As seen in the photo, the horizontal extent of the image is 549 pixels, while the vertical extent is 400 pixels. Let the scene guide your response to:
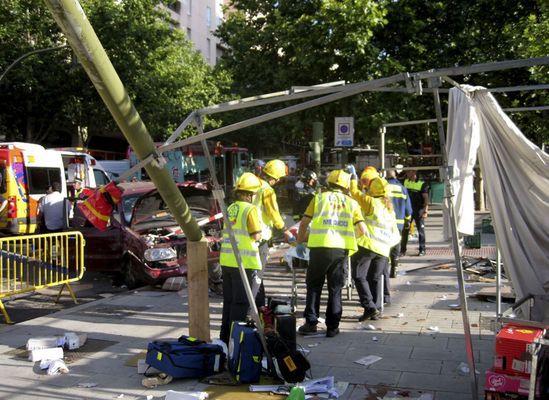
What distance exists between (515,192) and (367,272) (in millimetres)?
2854

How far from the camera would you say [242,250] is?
5586 millimetres

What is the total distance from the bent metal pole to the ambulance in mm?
10825

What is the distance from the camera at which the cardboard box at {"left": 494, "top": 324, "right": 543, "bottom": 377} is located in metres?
3.58

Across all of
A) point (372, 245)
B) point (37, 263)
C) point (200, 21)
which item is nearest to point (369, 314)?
point (372, 245)

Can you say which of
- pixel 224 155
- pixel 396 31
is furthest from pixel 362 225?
pixel 224 155

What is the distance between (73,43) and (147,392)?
2861 millimetres

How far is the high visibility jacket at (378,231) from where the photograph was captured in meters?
6.88

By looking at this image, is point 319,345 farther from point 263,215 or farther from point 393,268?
point 393,268

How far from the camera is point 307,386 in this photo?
15.7 ft

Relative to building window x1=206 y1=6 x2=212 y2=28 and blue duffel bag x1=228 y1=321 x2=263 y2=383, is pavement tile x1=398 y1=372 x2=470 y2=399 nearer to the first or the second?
blue duffel bag x1=228 y1=321 x2=263 y2=383

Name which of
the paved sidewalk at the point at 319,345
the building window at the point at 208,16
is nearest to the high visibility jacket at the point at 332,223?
the paved sidewalk at the point at 319,345

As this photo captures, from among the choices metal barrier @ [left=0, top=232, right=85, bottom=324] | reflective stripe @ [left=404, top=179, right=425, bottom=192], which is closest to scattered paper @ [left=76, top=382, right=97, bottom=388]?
metal barrier @ [left=0, top=232, right=85, bottom=324]

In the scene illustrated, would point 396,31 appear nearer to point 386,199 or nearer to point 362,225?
point 386,199

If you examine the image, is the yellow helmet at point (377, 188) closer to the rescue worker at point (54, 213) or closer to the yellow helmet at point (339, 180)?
the yellow helmet at point (339, 180)
